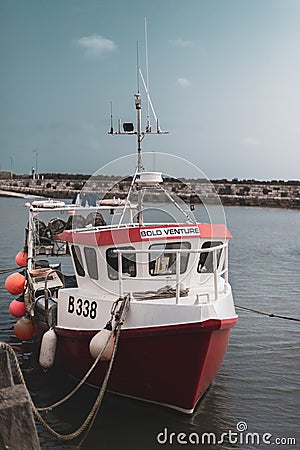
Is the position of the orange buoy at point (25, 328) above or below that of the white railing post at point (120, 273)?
below

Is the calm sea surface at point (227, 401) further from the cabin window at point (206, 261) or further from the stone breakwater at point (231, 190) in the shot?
the stone breakwater at point (231, 190)

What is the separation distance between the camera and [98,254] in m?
9.59

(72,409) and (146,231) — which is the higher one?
(146,231)

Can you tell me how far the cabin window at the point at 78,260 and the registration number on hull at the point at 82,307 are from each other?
20.9 inches

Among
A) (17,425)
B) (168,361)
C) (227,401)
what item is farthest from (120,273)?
(17,425)

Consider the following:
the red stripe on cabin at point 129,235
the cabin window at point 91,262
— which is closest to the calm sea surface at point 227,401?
the cabin window at point 91,262

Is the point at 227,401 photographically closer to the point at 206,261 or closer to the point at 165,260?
the point at 206,261

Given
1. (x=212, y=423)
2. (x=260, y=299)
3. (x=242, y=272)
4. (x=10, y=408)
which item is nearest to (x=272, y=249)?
(x=242, y=272)

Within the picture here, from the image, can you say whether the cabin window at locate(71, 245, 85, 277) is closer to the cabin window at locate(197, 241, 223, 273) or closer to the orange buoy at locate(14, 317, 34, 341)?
the cabin window at locate(197, 241, 223, 273)

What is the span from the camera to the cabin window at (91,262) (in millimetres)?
9734

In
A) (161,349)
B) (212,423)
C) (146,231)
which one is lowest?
(212,423)

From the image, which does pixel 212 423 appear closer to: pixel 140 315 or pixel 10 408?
pixel 140 315

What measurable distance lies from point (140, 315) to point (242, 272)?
16.1 m

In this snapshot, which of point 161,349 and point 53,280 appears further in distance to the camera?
point 53,280
